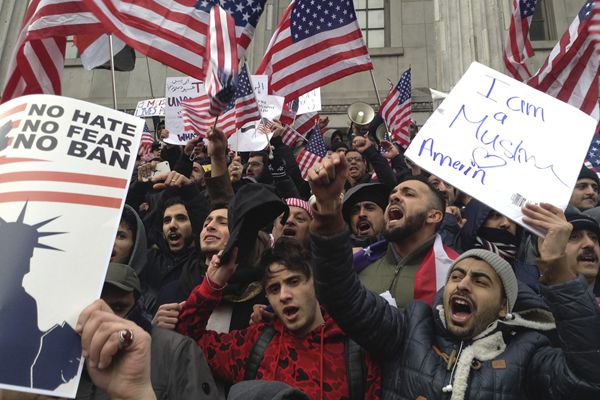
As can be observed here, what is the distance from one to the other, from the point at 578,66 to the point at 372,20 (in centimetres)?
1086

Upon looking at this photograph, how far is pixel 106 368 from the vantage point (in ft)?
5.52

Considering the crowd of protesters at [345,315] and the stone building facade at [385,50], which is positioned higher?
the stone building facade at [385,50]

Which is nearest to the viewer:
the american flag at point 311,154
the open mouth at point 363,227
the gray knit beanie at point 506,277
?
the gray knit beanie at point 506,277

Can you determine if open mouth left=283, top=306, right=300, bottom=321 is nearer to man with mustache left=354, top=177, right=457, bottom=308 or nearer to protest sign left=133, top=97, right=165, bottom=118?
man with mustache left=354, top=177, right=457, bottom=308

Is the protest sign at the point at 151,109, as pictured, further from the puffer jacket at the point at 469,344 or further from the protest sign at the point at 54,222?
the protest sign at the point at 54,222

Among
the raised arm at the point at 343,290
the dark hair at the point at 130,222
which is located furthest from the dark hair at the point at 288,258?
the dark hair at the point at 130,222

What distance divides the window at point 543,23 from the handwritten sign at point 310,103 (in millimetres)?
7597

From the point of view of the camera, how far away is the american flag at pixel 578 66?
5301mm

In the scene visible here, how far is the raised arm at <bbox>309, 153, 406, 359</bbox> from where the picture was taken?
8.41ft

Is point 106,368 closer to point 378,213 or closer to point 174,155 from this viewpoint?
point 378,213

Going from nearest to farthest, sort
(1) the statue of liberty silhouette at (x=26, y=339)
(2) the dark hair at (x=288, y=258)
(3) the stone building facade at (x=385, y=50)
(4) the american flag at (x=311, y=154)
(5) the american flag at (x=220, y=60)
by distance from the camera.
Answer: (1) the statue of liberty silhouette at (x=26, y=339), (2) the dark hair at (x=288, y=258), (5) the american flag at (x=220, y=60), (4) the american flag at (x=311, y=154), (3) the stone building facade at (x=385, y=50)

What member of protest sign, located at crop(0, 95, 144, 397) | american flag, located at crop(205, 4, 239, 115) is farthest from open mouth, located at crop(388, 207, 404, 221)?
protest sign, located at crop(0, 95, 144, 397)

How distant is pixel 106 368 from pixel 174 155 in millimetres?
6677

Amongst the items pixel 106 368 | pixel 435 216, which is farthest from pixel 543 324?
pixel 106 368
